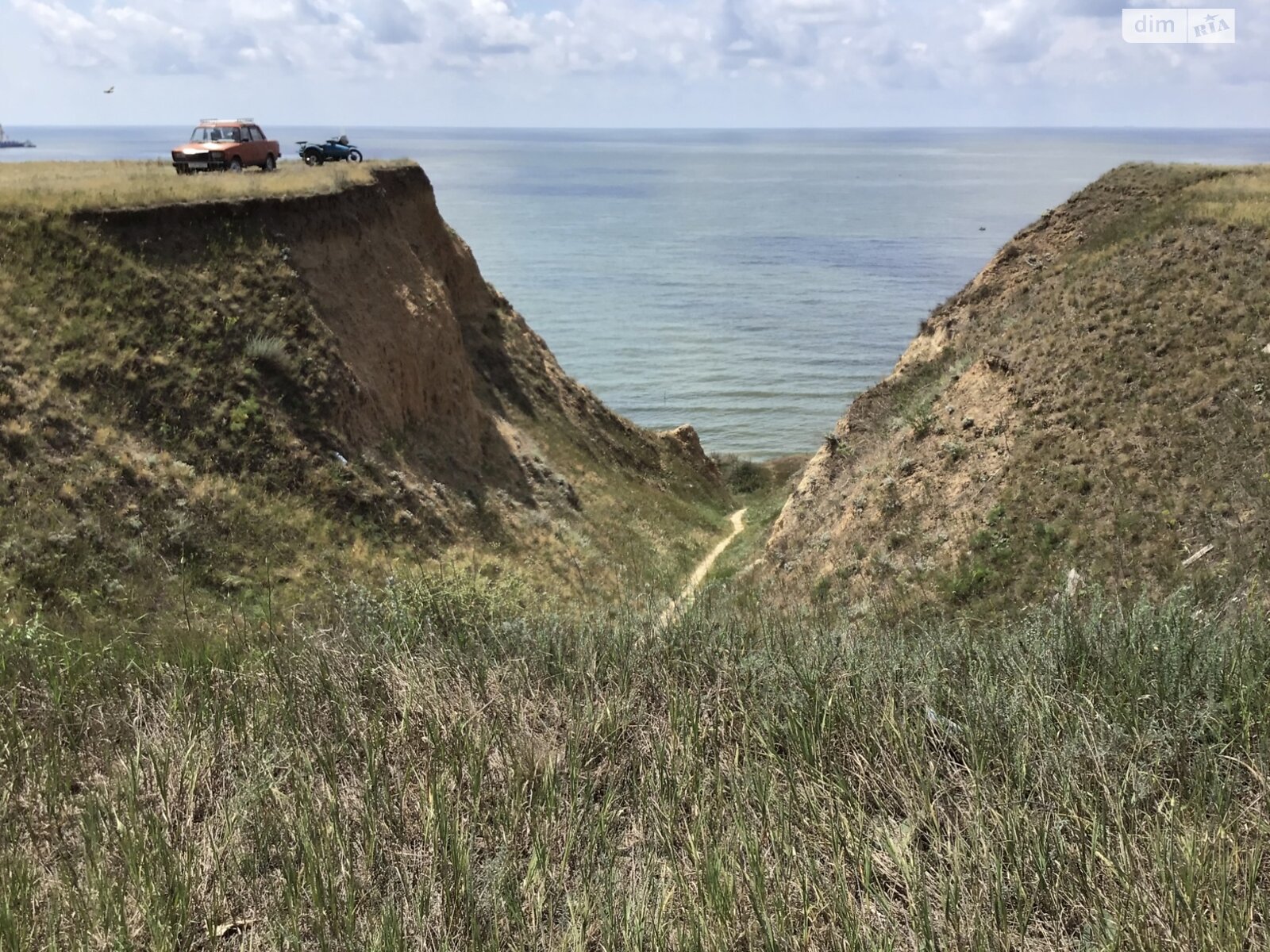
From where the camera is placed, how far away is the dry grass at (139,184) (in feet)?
67.5

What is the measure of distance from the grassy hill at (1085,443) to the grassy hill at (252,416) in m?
5.47

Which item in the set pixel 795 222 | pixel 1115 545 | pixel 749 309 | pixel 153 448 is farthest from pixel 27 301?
pixel 795 222

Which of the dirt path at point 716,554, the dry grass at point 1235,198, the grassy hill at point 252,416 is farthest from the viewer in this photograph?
the dirt path at point 716,554

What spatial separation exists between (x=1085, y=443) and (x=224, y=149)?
2701 centimetres

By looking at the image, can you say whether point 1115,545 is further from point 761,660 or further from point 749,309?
point 749,309

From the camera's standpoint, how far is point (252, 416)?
19844 mm

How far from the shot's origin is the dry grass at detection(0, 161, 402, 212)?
67.5 feet

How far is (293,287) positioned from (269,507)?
7.43 m

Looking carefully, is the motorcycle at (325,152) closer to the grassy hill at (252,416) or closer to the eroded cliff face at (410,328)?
the eroded cliff face at (410,328)

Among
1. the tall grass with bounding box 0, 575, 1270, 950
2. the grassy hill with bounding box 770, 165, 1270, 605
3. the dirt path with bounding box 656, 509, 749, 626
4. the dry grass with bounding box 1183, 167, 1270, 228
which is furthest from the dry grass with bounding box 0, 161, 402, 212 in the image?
the dry grass with bounding box 1183, 167, 1270, 228

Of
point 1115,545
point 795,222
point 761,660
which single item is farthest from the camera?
point 795,222

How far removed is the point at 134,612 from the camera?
1349cm

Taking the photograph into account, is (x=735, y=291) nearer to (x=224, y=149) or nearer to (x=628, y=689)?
(x=224, y=149)

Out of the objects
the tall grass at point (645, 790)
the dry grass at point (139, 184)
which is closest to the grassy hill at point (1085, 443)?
the tall grass at point (645, 790)
